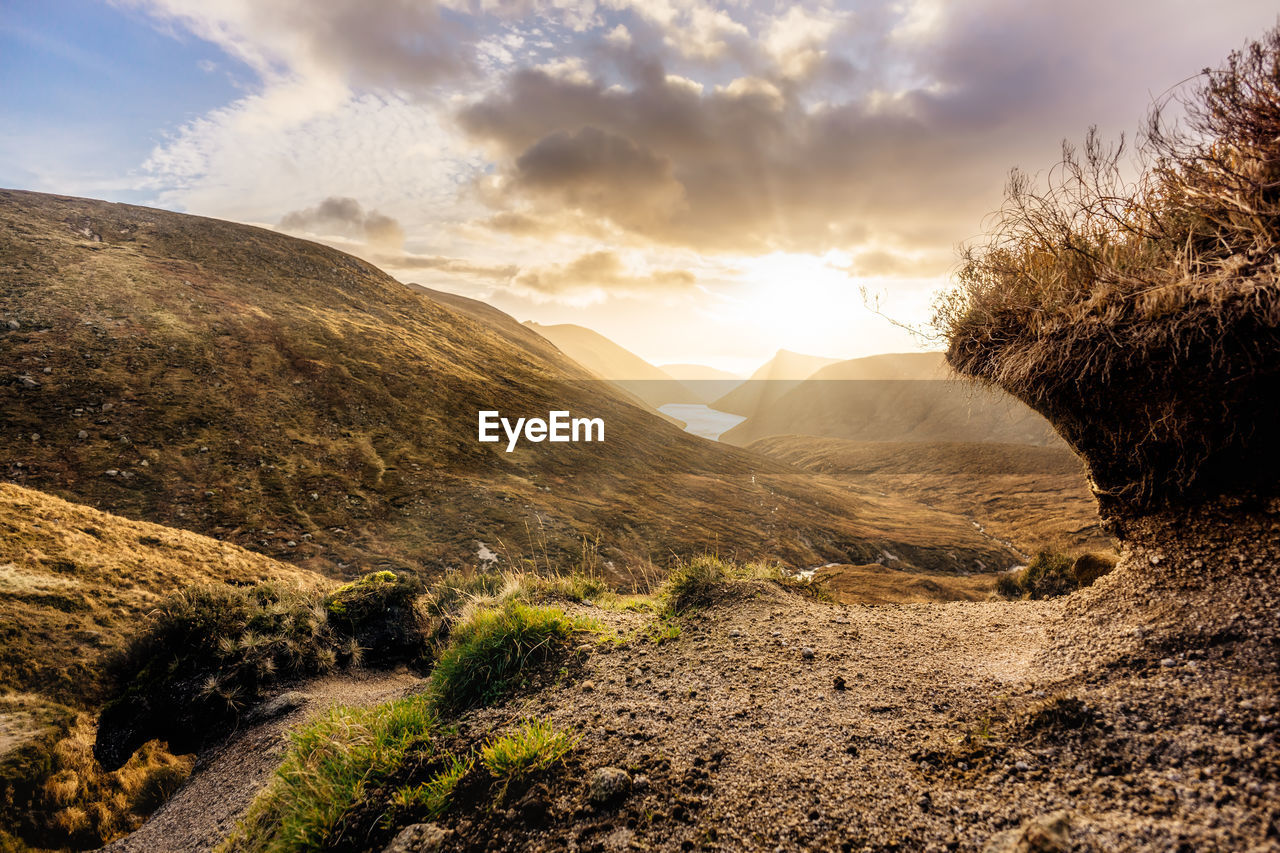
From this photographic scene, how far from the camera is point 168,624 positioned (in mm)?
6824

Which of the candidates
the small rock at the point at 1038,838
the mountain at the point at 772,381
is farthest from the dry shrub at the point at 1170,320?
the mountain at the point at 772,381

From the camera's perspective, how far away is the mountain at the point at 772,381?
162 m

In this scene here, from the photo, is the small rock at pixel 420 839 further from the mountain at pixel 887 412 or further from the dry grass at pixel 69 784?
the mountain at pixel 887 412

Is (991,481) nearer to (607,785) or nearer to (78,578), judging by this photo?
(607,785)

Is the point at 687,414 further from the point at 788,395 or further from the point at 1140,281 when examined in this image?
the point at 1140,281

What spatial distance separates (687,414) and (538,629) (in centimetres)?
16050

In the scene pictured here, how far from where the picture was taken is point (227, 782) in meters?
5.23

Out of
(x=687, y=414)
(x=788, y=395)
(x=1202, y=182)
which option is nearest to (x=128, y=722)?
(x=1202, y=182)

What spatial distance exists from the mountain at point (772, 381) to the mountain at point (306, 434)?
121222 millimetres

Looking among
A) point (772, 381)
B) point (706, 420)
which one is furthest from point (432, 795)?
point (772, 381)

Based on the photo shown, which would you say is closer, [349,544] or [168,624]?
[168,624]

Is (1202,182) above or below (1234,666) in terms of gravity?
above

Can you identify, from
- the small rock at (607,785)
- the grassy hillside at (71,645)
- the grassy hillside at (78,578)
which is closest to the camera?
the small rock at (607,785)

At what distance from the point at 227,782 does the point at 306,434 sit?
65.2 ft
